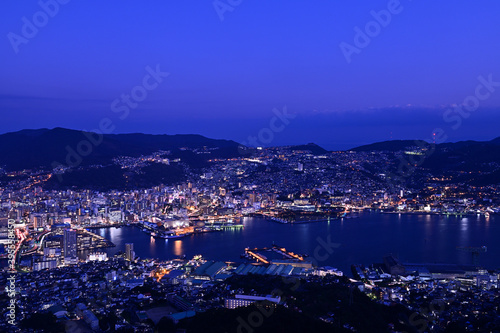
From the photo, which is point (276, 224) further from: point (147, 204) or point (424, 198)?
point (424, 198)

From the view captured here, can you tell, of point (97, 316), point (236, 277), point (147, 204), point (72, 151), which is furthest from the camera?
point (72, 151)

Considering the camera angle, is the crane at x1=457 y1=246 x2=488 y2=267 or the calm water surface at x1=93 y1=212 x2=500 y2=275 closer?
the crane at x1=457 y1=246 x2=488 y2=267

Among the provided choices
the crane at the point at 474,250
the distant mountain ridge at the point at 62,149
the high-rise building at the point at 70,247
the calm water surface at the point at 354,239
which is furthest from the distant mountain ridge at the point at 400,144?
the high-rise building at the point at 70,247

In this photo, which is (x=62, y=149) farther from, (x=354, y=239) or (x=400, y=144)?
(x=400, y=144)

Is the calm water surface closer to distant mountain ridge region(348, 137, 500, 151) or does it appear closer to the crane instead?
the crane

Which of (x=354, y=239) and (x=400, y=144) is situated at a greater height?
(x=400, y=144)

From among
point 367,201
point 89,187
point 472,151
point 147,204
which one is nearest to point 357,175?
point 367,201

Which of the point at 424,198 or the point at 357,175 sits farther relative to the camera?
the point at 357,175

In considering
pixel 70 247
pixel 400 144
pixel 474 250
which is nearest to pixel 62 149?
pixel 70 247

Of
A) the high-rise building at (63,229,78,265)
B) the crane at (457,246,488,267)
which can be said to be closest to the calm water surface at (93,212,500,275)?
the crane at (457,246,488,267)
